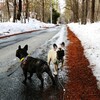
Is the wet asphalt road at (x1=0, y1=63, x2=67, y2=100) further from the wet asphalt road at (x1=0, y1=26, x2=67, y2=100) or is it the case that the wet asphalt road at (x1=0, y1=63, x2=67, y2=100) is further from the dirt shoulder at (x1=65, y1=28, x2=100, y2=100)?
the dirt shoulder at (x1=65, y1=28, x2=100, y2=100)

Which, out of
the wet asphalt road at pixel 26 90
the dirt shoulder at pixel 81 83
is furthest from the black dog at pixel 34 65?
the dirt shoulder at pixel 81 83

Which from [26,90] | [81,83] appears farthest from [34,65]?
[81,83]

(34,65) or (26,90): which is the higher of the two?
(34,65)

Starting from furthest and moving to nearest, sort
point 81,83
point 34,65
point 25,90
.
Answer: point 81,83, point 34,65, point 25,90

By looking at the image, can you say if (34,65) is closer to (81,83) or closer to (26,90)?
(26,90)

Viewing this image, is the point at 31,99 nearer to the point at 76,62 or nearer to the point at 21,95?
the point at 21,95

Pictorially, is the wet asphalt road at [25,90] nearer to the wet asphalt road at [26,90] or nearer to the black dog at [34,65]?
the wet asphalt road at [26,90]

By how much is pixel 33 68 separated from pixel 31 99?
1131mm

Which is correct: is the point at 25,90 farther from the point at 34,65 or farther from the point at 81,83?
the point at 81,83

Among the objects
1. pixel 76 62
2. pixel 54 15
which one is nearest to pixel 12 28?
pixel 76 62

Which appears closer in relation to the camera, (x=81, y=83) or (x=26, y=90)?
(x=26, y=90)

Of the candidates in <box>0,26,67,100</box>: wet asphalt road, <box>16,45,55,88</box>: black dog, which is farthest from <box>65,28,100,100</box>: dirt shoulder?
<box>16,45,55,88</box>: black dog

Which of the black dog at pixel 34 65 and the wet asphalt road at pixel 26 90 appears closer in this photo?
the wet asphalt road at pixel 26 90

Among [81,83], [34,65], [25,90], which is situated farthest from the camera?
[81,83]
